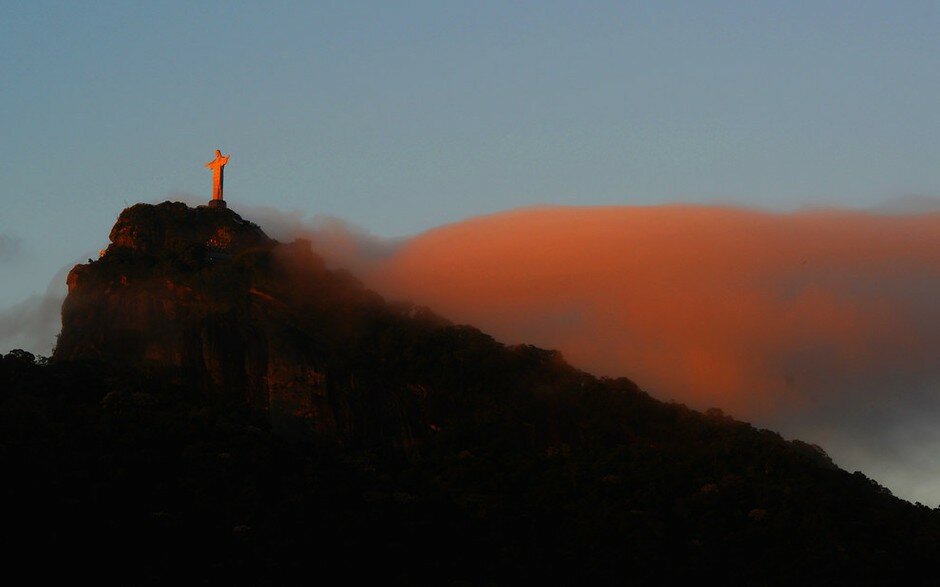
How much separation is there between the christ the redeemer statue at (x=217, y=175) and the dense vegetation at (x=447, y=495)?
18.9 m

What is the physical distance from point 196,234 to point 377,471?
2430 centimetres

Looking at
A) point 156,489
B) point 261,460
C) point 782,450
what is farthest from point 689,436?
point 156,489

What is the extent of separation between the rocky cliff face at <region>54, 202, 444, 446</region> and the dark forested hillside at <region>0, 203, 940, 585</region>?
0.15m

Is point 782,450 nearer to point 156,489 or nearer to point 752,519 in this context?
point 752,519

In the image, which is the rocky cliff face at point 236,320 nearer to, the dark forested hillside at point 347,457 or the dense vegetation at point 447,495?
the dark forested hillside at point 347,457

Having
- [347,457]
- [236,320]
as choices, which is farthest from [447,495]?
[236,320]

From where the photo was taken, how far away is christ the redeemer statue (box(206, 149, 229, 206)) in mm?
106062

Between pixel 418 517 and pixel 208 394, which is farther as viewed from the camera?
pixel 208 394

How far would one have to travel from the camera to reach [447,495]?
85.1 m

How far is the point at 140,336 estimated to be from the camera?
316 feet

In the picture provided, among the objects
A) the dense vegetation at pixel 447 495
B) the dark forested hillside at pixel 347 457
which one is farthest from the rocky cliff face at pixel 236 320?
the dense vegetation at pixel 447 495

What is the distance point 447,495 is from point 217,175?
33.7m

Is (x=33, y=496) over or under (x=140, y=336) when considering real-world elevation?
under

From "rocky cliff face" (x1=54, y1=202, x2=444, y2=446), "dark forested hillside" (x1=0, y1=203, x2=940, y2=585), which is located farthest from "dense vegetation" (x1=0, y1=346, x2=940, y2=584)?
"rocky cliff face" (x1=54, y1=202, x2=444, y2=446)
